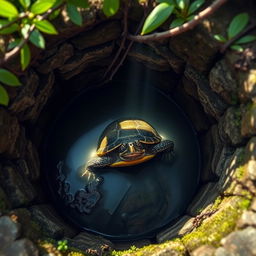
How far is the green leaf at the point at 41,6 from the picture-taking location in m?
1.66

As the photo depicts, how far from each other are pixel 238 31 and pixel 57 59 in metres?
1.20

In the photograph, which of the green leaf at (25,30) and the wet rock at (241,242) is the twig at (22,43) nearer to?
the green leaf at (25,30)

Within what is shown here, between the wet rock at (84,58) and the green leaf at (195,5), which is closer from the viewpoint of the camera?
the green leaf at (195,5)

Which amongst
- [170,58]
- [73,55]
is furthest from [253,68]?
[73,55]

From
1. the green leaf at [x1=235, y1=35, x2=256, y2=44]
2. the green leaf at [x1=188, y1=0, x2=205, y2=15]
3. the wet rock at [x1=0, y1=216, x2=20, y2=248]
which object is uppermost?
the green leaf at [x1=188, y1=0, x2=205, y2=15]

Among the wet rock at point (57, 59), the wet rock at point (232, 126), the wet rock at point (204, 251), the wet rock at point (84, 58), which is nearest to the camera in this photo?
the wet rock at point (204, 251)

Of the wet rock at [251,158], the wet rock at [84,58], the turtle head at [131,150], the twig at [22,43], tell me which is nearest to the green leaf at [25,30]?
the twig at [22,43]

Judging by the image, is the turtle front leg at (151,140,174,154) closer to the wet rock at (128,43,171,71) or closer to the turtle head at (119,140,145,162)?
the turtle head at (119,140,145,162)

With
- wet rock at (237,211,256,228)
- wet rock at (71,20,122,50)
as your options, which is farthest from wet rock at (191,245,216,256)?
wet rock at (71,20,122,50)

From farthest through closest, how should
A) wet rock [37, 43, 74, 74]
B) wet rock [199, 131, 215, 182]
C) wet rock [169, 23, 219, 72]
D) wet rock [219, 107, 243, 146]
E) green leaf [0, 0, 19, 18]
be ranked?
1. wet rock [199, 131, 215, 182]
2. wet rock [37, 43, 74, 74]
3. wet rock [219, 107, 243, 146]
4. wet rock [169, 23, 219, 72]
5. green leaf [0, 0, 19, 18]

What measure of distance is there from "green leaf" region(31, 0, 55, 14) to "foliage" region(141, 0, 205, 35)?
1.74 feet

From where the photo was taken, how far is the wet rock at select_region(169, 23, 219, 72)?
1966 millimetres

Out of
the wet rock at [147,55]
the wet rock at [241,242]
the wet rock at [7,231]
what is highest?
the wet rock at [147,55]

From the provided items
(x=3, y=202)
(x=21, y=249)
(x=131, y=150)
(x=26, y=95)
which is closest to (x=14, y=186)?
(x=3, y=202)
